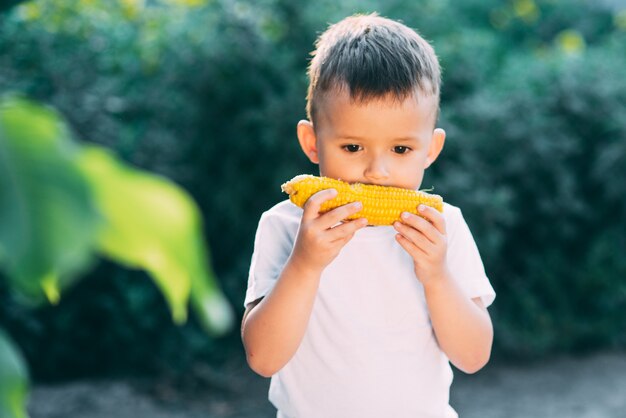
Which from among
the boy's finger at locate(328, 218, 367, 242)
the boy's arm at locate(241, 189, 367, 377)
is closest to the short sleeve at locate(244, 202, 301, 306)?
the boy's arm at locate(241, 189, 367, 377)

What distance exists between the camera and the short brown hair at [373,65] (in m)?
2.07

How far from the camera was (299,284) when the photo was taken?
196 cm

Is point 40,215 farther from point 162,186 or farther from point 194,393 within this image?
point 194,393

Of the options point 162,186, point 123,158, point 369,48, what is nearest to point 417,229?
point 369,48

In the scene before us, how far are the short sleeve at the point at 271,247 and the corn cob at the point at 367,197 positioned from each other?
6.9 inches

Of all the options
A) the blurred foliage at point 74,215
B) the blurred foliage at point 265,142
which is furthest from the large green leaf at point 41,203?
the blurred foliage at point 265,142

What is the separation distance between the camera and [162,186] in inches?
21.3

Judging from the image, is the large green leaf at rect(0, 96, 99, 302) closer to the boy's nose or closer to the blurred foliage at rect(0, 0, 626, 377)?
the boy's nose

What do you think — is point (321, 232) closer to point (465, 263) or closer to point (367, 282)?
point (367, 282)

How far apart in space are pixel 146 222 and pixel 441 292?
1.55 m

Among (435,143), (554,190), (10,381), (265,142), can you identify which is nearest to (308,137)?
(435,143)

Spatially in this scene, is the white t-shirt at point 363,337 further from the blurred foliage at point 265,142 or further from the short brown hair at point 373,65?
the blurred foliage at point 265,142

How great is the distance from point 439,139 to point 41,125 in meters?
1.83

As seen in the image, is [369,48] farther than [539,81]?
No
